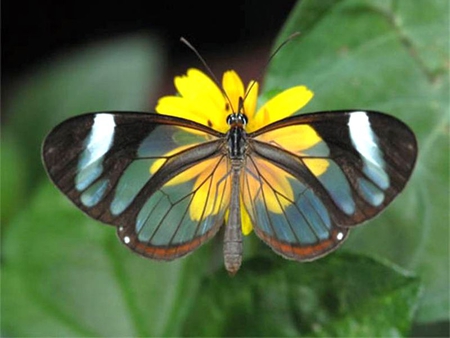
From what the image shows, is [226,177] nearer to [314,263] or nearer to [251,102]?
[251,102]

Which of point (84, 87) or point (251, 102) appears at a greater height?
point (84, 87)

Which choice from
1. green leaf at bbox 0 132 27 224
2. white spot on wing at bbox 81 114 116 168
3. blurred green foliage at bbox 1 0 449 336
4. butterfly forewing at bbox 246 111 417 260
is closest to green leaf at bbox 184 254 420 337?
blurred green foliage at bbox 1 0 449 336

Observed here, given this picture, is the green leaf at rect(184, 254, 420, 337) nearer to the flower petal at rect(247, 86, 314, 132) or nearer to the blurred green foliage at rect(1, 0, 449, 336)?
the blurred green foliage at rect(1, 0, 449, 336)

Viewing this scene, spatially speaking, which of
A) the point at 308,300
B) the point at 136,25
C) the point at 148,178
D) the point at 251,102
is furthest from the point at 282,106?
the point at 136,25

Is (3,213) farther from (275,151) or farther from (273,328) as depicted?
(275,151)

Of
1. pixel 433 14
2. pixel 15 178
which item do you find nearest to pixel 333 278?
pixel 433 14
